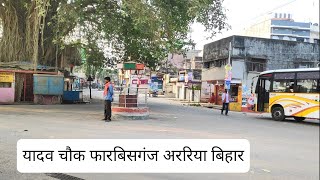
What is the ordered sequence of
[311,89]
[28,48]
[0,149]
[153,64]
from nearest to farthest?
[0,149]
[311,89]
[28,48]
[153,64]

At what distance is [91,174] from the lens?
5910 mm

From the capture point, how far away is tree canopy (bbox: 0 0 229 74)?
1709 centimetres

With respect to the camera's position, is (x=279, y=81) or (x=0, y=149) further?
(x=279, y=81)

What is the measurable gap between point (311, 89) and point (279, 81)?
2511mm

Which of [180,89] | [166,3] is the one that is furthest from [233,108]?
[180,89]

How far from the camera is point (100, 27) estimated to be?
69.1 ft

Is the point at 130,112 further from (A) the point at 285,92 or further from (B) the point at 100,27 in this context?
(B) the point at 100,27

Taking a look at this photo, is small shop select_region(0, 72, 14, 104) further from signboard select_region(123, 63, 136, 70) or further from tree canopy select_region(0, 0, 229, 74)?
signboard select_region(123, 63, 136, 70)

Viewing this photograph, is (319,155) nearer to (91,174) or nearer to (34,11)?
(91,174)

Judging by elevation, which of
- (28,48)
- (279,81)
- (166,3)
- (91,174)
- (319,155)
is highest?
(166,3)

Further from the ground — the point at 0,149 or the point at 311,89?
the point at 311,89

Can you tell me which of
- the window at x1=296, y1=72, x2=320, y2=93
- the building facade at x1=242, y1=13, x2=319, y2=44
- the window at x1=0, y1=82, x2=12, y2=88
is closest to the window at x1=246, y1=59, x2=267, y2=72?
the window at x1=296, y1=72, x2=320, y2=93

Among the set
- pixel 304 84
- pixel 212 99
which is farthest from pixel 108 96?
pixel 212 99

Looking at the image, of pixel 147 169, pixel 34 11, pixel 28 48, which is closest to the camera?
pixel 147 169
